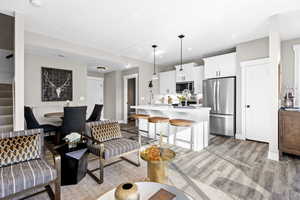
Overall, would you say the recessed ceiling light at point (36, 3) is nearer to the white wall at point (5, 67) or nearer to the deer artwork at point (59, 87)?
the deer artwork at point (59, 87)

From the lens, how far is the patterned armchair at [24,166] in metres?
1.38

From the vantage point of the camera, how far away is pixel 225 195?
5.74 feet

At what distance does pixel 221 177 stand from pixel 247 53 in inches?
138

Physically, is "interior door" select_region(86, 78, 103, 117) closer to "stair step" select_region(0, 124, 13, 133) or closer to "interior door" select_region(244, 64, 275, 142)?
"stair step" select_region(0, 124, 13, 133)

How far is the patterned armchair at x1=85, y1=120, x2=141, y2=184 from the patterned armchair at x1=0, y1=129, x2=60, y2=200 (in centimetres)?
58

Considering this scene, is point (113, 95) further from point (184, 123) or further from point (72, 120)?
point (184, 123)

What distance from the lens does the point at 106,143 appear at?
94.0 inches

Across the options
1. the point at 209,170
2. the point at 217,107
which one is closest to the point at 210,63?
the point at 217,107

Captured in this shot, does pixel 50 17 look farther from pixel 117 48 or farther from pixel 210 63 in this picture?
pixel 210 63

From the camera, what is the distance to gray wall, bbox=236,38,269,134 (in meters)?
3.75

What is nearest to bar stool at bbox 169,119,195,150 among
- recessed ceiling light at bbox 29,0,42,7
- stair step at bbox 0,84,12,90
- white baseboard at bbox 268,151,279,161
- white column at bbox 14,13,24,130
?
white baseboard at bbox 268,151,279,161

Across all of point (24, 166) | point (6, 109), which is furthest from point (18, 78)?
point (24, 166)

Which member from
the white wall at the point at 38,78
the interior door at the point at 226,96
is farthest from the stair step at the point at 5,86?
the interior door at the point at 226,96

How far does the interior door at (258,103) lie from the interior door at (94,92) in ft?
20.3
